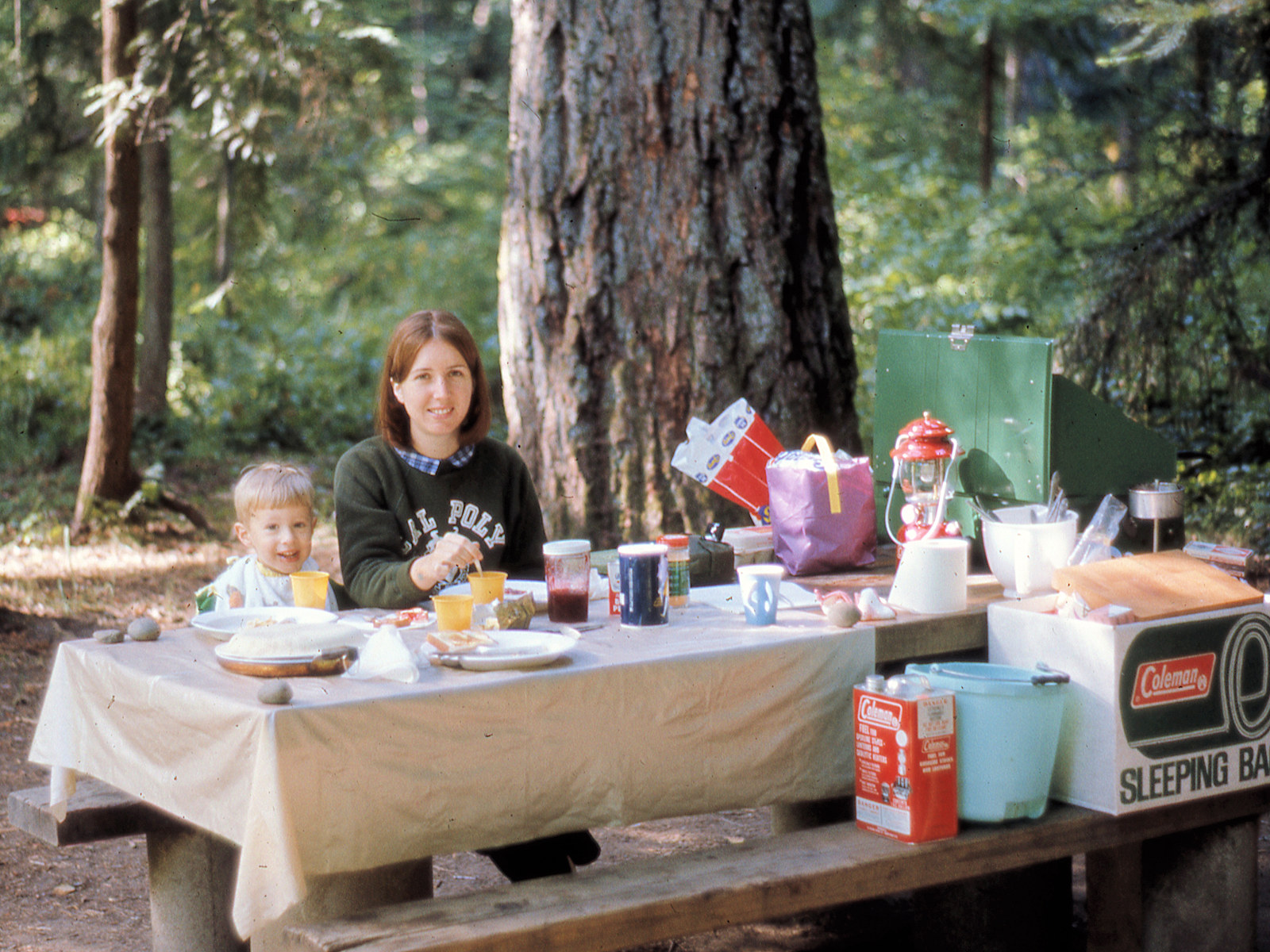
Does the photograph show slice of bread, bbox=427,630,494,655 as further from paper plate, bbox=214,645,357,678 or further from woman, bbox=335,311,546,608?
woman, bbox=335,311,546,608

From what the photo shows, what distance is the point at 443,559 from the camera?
273cm

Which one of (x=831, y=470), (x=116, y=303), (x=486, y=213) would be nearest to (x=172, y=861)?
(x=831, y=470)

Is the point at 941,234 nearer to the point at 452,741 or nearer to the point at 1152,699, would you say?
the point at 1152,699

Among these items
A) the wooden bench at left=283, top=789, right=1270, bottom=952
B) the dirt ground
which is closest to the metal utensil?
the wooden bench at left=283, top=789, right=1270, bottom=952

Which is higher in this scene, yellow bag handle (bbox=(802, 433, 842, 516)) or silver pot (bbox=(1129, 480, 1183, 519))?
yellow bag handle (bbox=(802, 433, 842, 516))

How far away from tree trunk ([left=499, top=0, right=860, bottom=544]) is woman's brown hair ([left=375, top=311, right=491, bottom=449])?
1.22 m

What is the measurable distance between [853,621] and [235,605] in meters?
1.37

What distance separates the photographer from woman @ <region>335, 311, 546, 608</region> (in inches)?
124

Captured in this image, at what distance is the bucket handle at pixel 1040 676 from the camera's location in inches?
97.6

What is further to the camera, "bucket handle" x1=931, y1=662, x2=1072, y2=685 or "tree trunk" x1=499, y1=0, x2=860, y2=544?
"tree trunk" x1=499, y1=0, x2=860, y2=544

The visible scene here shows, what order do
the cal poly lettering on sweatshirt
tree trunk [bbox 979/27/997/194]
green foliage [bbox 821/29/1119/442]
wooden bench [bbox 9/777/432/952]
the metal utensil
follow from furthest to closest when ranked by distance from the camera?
tree trunk [bbox 979/27/997/194], green foliage [bbox 821/29/1119/442], the cal poly lettering on sweatshirt, the metal utensil, wooden bench [bbox 9/777/432/952]

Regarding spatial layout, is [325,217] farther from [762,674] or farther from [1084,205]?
[762,674]

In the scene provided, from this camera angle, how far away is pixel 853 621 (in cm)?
264

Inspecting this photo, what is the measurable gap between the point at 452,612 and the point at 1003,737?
40.8 inches
